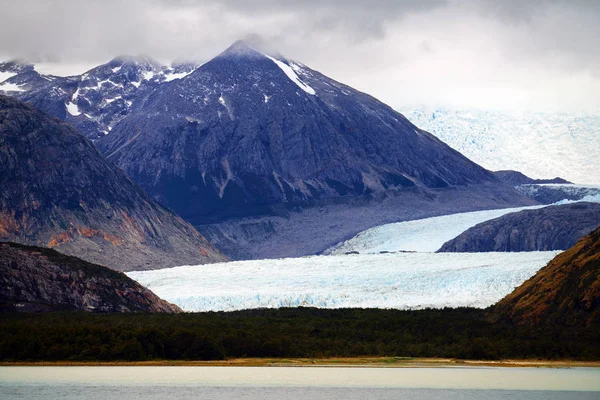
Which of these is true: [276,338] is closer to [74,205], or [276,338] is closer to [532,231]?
[532,231]

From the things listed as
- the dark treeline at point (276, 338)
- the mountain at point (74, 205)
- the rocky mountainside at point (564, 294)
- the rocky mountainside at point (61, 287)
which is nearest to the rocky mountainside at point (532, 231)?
the mountain at point (74, 205)

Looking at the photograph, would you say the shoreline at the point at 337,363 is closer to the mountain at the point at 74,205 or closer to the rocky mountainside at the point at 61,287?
the rocky mountainside at the point at 61,287

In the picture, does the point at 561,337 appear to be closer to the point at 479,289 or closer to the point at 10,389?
the point at 479,289

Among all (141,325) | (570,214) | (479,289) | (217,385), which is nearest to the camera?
(217,385)

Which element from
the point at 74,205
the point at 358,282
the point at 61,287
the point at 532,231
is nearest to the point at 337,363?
the point at 61,287

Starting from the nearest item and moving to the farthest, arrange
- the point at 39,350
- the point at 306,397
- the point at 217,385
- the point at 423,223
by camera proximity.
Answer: the point at 306,397
the point at 217,385
the point at 39,350
the point at 423,223

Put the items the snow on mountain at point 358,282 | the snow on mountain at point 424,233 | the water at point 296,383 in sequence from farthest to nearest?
the snow on mountain at point 424,233 < the snow on mountain at point 358,282 < the water at point 296,383

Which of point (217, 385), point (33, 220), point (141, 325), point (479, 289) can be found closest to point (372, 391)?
point (217, 385)
